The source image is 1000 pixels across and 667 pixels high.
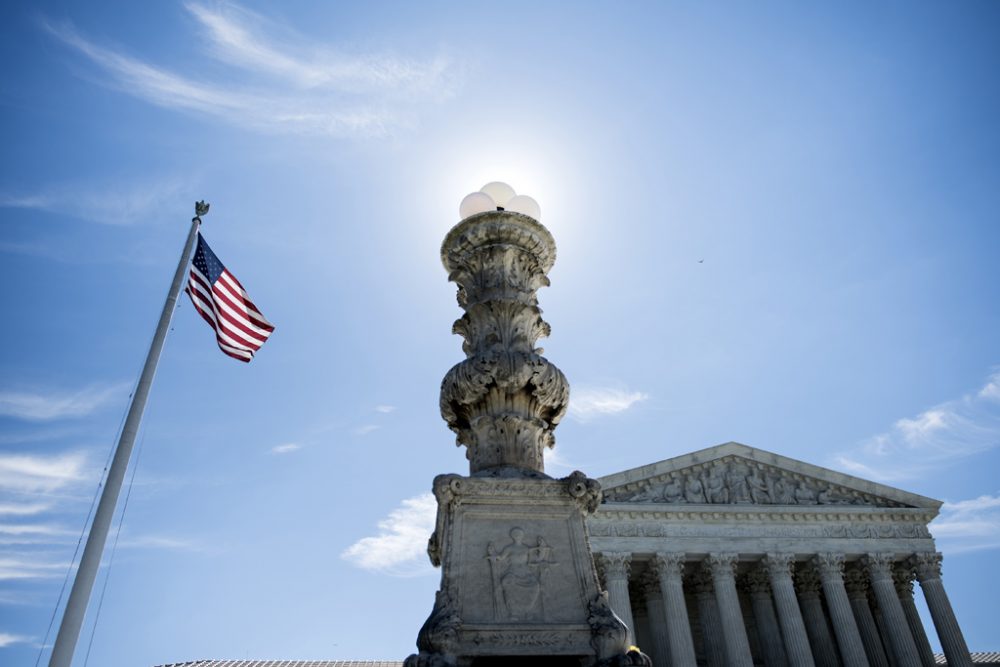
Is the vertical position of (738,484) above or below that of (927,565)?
above

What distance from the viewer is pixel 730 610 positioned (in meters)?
31.9

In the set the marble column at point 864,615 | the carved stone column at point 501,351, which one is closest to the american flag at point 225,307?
the carved stone column at point 501,351

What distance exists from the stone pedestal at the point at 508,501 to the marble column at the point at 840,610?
33.7 m

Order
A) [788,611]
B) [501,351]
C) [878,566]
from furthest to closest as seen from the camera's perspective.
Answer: [878,566] < [788,611] < [501,351]

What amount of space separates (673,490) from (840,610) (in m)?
9.30

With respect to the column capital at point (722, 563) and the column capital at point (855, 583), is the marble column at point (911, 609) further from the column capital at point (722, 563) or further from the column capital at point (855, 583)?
the column capital at point (722, 563)

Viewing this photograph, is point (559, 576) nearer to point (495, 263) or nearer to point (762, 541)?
point (495, 263)

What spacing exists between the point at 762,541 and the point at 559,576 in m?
33.9

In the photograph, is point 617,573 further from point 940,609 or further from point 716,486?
point 940,609

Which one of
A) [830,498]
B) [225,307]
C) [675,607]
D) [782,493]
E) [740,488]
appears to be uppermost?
[740,488]

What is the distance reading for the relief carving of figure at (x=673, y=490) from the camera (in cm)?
3525

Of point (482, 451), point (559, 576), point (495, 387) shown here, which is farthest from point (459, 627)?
point (495, 387)

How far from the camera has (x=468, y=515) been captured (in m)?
4.51

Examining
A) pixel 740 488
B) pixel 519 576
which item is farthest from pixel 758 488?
pixel 519 576
